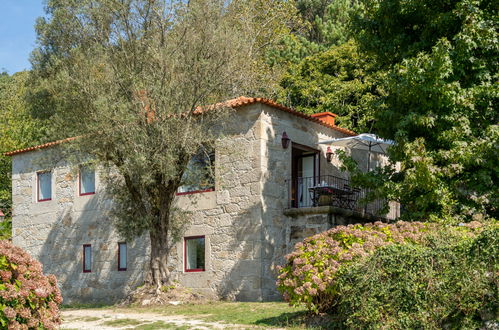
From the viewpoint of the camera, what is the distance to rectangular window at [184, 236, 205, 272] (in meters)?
17.5

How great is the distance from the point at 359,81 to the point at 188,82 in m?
12.0

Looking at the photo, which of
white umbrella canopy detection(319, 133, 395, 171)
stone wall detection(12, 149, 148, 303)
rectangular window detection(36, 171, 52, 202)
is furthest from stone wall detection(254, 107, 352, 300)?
rectangular window detection(36, 171, 52, 202)

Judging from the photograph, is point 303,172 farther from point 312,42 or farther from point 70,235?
point 312,42

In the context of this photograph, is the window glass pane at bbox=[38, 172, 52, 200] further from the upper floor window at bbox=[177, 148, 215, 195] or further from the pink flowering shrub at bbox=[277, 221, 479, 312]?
the pink flowering shrub at bbox=[277, 221, 479, 312]

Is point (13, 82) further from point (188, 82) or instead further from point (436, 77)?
point (436, 77)

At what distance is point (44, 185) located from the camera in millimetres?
21938

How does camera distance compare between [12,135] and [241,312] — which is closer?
[241,312]

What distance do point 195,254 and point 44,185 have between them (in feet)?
23.4

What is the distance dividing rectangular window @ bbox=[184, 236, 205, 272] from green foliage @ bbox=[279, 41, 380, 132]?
9627 millimetres

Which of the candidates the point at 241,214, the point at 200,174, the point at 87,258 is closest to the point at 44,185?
the point at 87,258

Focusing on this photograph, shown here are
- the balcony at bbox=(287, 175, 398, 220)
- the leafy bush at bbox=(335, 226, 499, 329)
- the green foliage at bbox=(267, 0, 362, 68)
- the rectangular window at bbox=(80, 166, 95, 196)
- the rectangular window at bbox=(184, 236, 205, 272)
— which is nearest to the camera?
the leafy bush at bbox=(335, 226, 499, 329)

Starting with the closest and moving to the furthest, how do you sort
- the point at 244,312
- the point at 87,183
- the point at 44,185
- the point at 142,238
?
the point at 244,312, the point at 142,238, the point at 87,183, the point at 44,185

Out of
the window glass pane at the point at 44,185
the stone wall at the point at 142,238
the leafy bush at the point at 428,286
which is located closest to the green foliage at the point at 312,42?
the window glass pane at the point at 44,185

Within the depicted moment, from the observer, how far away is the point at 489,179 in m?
13.6
